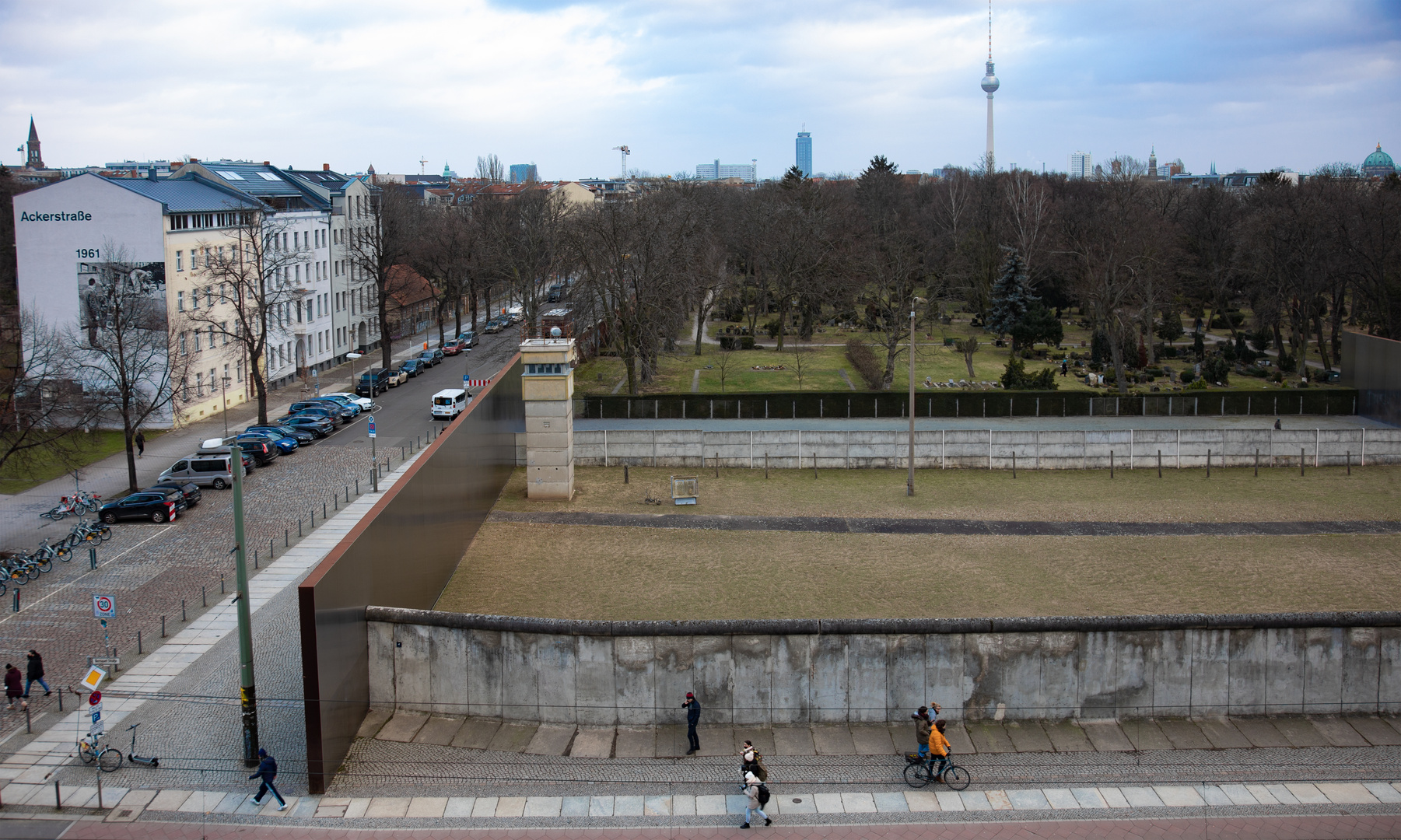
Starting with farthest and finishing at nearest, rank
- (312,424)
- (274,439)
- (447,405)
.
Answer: (447,405) < (312,424) < (274,439)

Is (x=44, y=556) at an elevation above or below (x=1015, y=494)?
above

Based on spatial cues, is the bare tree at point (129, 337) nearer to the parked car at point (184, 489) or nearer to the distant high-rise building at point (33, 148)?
the parked car at point (184, 489)

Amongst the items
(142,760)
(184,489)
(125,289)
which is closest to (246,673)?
(142,760)

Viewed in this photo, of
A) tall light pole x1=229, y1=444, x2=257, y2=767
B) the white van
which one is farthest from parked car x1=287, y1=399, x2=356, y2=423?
tall light pole x1=229, y1=444, x2=257, y2=767

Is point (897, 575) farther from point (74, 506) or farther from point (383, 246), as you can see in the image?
point (383, 246)

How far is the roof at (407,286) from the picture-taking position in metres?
78.2

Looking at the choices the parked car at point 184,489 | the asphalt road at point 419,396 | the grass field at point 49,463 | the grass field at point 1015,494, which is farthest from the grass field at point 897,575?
the grass field at point 49,463

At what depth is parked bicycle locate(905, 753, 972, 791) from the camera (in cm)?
1792

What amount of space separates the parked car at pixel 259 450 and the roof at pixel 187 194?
14233 millimetres

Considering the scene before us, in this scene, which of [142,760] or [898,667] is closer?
[142,760]

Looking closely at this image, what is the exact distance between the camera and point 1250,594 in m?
27.9

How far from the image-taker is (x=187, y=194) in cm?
5397

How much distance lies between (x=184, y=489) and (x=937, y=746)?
2867 cm

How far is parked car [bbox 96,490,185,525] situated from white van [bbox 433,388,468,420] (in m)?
17.8
